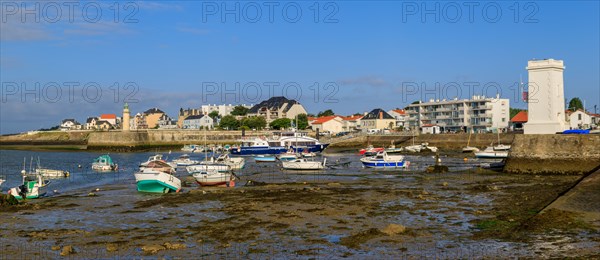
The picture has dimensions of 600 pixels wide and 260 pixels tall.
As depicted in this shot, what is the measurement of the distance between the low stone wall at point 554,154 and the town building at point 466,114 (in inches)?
2999

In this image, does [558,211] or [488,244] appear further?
[558,211]

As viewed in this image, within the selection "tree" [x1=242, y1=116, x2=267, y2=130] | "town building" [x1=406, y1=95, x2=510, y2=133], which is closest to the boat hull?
"town building" [x1=406, y1=95, x2=510, y2=133]

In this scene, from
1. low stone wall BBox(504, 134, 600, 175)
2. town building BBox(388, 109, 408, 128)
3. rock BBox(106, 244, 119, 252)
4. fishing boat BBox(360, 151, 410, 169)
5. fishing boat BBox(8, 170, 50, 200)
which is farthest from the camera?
town building BBox(388, 109, 408, 128)

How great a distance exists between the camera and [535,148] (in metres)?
40.8

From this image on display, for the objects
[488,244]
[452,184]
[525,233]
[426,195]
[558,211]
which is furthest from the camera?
[452,184]

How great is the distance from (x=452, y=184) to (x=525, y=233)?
17017 millimetres

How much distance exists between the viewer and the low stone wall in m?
38.2

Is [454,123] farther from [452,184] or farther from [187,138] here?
[452,184]

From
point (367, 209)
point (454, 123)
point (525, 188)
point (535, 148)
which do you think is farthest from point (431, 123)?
point (367, 209)

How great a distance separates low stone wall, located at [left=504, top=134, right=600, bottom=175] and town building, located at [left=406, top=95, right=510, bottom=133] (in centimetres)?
7618

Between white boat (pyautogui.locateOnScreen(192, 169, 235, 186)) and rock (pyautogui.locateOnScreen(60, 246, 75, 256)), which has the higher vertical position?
white boat (pyautogui.locateOnScreen(192, 169, 235, 186))

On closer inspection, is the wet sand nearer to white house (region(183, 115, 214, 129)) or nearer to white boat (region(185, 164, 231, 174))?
white boat (region(185, 164, 231, 174))

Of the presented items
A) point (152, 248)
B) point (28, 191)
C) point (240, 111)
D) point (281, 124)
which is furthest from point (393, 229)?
point (240, 111)

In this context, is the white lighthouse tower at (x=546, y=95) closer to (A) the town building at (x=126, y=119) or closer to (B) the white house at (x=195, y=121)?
(A) the town building at (x=126, y=119)
